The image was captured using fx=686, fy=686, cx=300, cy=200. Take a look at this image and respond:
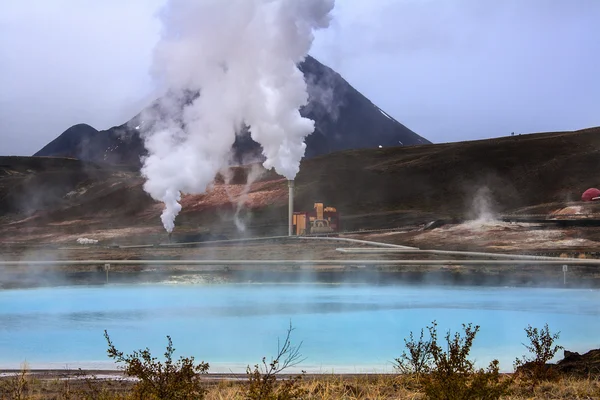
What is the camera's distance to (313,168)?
111 meters

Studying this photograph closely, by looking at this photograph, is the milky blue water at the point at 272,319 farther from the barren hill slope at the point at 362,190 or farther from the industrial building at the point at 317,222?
the barren hill slope at the point at 362,190

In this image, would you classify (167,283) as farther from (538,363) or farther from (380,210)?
(380,210)

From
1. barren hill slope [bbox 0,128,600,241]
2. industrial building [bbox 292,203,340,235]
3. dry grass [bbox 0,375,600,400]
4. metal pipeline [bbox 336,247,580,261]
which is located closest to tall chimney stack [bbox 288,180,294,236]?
industrial building [bbox 292,203,340,235]

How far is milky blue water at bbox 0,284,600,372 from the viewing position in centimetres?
1434

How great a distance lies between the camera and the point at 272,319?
757 inches

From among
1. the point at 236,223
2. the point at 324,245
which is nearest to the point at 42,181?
the point at 236,223

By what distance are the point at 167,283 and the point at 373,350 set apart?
16.6m

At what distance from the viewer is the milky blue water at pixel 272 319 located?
14336mm

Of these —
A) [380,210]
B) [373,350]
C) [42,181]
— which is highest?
[42,181]

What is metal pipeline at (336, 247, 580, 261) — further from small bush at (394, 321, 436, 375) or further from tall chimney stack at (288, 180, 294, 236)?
small bush at (394, 321, 436, 375)

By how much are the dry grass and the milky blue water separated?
2879 millimetres

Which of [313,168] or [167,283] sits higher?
[313,168]

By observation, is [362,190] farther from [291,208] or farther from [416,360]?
[416,360]

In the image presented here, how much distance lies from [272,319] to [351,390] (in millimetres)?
11280
